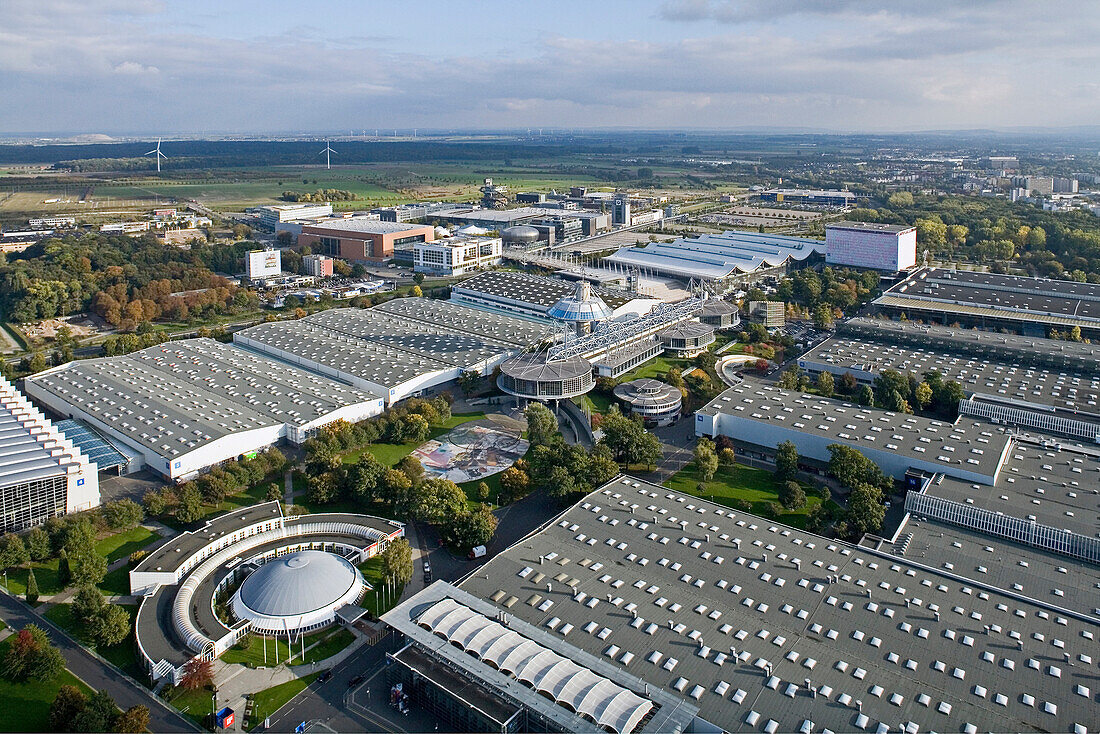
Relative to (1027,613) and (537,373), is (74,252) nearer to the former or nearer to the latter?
(537,373)

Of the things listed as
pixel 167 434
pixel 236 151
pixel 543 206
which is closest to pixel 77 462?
pixel 167 434

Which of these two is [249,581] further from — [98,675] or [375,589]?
[98,675]

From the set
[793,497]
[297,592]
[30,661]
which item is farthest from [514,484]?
[30,661]

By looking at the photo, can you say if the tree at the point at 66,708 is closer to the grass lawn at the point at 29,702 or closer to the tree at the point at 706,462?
the grass lawn at the point at 29,702

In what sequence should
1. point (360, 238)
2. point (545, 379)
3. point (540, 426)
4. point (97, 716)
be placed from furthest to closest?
point (360, 238)
point (545, 379)
point (540, 426)
point (97, 716)

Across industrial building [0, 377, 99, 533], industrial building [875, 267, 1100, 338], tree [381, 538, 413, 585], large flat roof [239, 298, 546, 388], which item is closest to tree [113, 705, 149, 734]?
tree [381, 538, 413, 585]

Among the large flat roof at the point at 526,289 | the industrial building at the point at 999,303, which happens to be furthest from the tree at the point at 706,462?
the industrial building at the point at 999,303
